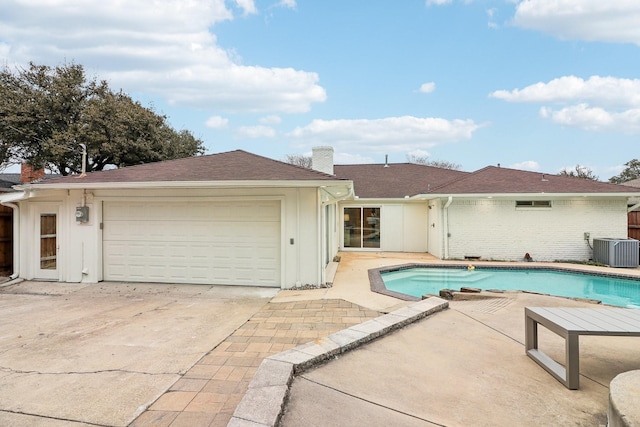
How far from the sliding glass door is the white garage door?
8.22 meters

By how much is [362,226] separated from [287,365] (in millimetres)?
13019

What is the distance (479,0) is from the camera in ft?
40.9

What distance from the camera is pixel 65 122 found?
19.2 meters

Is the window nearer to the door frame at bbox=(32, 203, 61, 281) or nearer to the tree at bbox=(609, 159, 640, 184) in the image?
the door frame at bbox=(32, 203, 61, 281)

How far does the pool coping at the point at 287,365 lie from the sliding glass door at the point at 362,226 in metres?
10.7

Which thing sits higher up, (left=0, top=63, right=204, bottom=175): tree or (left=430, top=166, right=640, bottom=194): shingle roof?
(left=0, top=63, right=204, bottom=175): tree

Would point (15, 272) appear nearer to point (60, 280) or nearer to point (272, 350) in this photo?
point (60, 280)

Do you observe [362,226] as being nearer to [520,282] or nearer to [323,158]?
[323,158]

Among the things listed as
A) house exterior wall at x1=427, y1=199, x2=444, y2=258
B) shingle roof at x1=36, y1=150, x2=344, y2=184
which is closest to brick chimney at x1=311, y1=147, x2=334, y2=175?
shingle roof at x1=36, y1=150, x2=344, y2=184

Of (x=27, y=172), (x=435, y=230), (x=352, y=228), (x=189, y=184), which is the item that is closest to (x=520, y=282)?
(x=435, y=230)

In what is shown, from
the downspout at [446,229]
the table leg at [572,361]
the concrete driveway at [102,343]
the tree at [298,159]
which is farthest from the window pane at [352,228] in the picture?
the tree at [298,159]

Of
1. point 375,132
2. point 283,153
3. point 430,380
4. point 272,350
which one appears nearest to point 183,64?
point 272,350

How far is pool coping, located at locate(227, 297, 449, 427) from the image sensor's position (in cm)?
235

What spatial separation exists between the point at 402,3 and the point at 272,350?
13643mm
